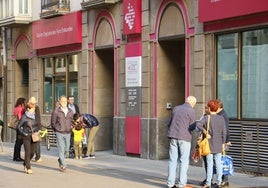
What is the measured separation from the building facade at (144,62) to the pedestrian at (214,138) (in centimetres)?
276

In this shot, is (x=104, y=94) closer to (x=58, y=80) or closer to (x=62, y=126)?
(x=58, y=80)

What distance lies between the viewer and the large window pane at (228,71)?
15133 millimetres

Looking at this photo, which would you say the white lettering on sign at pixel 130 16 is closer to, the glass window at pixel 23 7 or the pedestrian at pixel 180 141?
the pedestrian at pixel 180 141

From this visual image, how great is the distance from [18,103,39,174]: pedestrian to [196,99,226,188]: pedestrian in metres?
5.06

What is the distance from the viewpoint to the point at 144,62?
59.8 ft

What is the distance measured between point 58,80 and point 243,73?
10.7 meters

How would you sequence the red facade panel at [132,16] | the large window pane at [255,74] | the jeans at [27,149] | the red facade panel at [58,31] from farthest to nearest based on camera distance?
1. the red facade panel at [58,31]
2. the red facade panel at [132,16]
3. the jeans at [27,149]
4. the large window pane at [255,74]

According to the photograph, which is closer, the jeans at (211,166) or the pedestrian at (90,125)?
the jeans at (211,166)

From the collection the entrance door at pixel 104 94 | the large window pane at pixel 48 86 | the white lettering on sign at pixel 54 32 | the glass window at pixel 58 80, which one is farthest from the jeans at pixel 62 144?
the large window pane at pixel 48 86

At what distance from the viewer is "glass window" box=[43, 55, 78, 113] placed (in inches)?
901

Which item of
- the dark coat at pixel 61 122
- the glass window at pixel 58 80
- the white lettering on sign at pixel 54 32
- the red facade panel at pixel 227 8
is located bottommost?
the dark coat at pixel 61 122

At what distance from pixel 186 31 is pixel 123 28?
10.6 ft

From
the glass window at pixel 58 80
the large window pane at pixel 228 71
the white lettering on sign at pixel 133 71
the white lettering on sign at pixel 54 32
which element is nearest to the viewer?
the large window pane at pixel 228 71

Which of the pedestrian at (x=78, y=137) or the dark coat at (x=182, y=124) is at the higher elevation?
the dark coat at (x=182, y=124)
